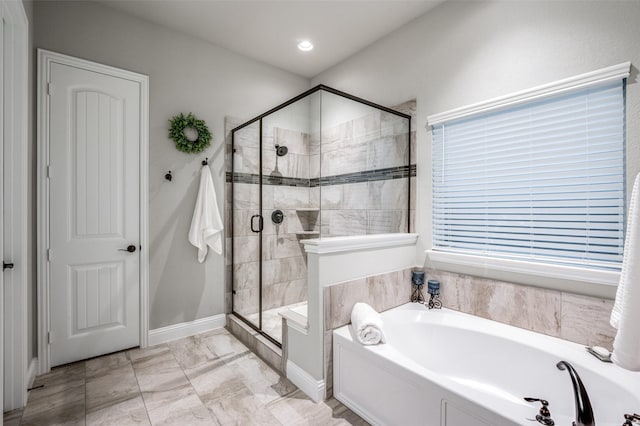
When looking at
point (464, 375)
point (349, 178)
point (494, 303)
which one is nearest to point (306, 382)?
point (464, 375)

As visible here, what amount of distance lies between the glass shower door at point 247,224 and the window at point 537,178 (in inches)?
62.3

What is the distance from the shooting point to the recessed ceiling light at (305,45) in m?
2.88

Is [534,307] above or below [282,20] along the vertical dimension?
below

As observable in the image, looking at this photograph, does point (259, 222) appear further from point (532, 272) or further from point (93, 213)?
point (532, 272)

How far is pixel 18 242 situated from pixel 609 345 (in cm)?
336

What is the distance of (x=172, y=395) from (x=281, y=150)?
2015mm

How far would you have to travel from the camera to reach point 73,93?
7.39 ft

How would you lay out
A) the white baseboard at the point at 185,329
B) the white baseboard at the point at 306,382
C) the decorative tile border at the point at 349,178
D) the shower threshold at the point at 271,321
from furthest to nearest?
the white baseboard at the point at 185,329, the shower threshold at the point at 271,321, the decorative tile border at the point at 349,178, the white baseboard at the point at 306,382

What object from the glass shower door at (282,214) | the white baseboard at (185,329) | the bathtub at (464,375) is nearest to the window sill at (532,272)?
the bathtub at (464,375)

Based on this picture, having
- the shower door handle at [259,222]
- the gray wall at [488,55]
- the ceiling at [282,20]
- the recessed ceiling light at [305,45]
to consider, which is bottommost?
the shower door handle at [259,222]

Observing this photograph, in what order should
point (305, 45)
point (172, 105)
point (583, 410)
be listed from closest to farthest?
1. point (583, 410)
2. point (172, 105)
3. point (305, 45)

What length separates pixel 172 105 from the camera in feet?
8.87

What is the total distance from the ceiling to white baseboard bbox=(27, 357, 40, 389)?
2.74 metres

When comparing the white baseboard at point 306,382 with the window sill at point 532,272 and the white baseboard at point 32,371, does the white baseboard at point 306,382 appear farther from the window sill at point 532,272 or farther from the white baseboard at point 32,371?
the white baseboard at point 32,371
